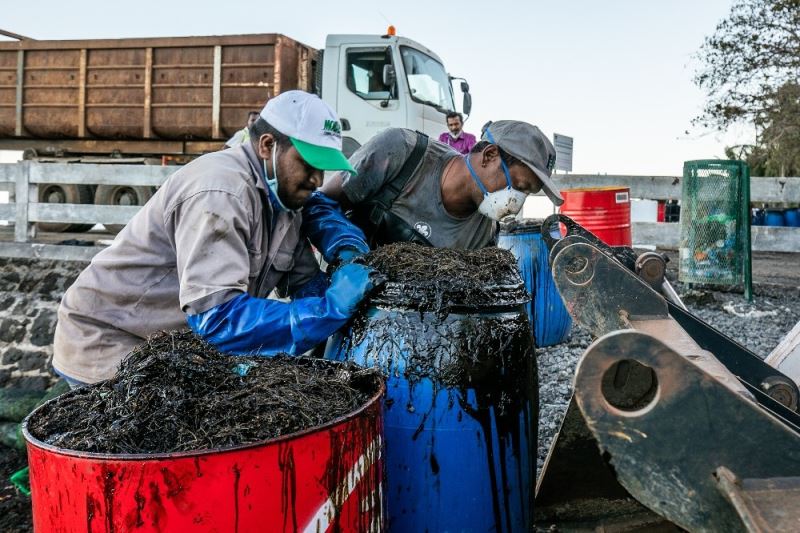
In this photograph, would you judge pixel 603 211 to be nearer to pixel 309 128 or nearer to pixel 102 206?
pixel 309 128

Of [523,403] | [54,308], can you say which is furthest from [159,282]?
[54,308]

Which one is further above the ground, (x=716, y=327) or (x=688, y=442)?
(x=688, y=442)

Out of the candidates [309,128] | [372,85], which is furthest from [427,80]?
[309,128]

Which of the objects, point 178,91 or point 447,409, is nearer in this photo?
point 447,409

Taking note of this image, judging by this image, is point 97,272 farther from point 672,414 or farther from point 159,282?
point 672,414

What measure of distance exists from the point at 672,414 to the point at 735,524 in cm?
19

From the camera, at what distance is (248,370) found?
178 centimetres

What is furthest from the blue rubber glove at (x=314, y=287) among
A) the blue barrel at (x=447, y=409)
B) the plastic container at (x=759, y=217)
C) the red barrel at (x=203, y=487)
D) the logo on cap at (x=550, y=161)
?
the plastic container at (x=759, y=217)

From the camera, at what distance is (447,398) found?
2010 mm

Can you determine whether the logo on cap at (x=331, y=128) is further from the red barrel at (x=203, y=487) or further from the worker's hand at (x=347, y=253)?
the red barrel at (x=203, y=487)

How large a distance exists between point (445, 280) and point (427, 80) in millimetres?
9546

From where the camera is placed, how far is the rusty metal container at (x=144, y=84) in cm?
1132

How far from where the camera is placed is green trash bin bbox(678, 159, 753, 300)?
291 inches

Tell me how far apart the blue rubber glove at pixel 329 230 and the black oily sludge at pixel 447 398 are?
0.65 m
